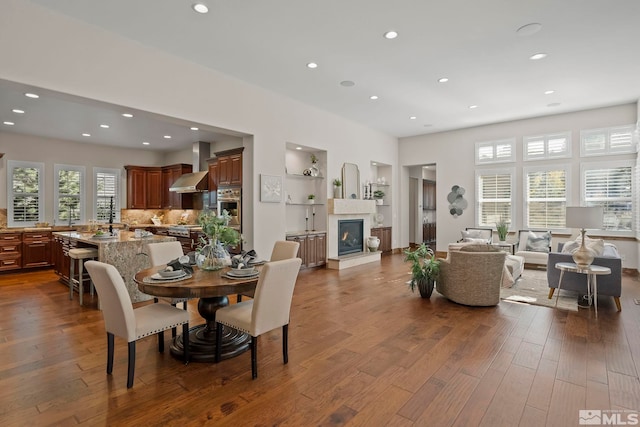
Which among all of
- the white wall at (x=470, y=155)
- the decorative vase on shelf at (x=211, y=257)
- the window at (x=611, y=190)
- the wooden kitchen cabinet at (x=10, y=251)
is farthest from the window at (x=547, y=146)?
the wooden kitchen cabinet at (x=10, y=251)

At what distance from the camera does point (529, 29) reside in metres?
3.99

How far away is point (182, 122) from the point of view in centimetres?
481

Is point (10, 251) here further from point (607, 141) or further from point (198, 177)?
point (607, 141)

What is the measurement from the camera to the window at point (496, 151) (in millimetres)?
8273

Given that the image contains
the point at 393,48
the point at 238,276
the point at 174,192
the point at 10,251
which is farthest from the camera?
the point at 174,192

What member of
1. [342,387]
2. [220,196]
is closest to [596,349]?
[342,387]

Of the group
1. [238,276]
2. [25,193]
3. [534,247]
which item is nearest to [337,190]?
[534,247]

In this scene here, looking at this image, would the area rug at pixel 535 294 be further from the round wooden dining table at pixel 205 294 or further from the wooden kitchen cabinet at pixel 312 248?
the round wooden dining table at pixel 205 294

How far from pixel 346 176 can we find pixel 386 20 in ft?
14.6

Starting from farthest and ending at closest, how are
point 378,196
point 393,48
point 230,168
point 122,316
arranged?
point 378,196 < point 230,168 < point 393,48 < point 122,316

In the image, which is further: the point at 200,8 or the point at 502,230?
the point at 502,230

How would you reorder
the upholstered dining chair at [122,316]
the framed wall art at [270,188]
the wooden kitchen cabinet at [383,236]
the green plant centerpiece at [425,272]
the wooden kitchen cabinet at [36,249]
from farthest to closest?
the wooden kitchen cabinet at [383,236]
the wooden kitchen cabinet at [36,249]
the framed wall art at [270,188]
the green plant centerpiece at [425,272]
the upholstered dining chair at [122,316]

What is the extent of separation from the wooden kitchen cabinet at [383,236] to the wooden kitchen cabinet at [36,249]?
7.89 metres

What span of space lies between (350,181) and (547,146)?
474 centimetres
